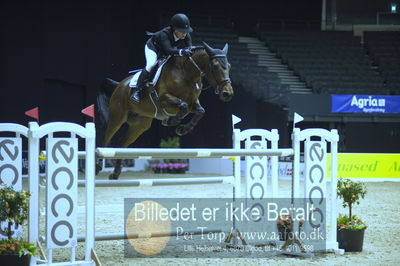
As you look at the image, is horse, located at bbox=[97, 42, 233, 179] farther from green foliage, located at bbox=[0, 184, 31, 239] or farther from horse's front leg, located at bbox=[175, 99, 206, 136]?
green foliage, located at bbox=[0, 184, 31, 239]

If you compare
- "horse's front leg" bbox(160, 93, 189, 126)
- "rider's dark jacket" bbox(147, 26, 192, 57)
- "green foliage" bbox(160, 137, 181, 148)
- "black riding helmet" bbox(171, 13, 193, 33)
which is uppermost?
"black riding helmet" bbox(171, 13, 193, 33)

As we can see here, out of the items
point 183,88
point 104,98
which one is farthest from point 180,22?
point 104,98

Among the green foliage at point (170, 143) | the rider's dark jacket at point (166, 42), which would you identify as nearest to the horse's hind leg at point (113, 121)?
the rider's dark jacket at point (166, 42)

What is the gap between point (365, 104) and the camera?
15281 millimetres

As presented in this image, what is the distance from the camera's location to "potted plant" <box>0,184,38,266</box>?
12.2ft

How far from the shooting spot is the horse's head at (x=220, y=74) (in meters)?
5.09

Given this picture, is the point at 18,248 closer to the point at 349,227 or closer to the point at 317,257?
the point at 317,257

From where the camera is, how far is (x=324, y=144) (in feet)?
16.2

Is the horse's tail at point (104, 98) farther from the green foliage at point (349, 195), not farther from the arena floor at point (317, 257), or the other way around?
the green foliage at point (349, 195)

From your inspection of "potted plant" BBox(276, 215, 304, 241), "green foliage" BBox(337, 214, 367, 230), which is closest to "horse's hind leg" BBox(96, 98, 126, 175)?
"potted plant" BBox(276, 215, 304, 241)

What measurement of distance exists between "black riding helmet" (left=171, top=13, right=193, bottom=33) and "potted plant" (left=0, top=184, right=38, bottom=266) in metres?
2.33

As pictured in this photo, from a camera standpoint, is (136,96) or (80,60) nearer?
(136,96)

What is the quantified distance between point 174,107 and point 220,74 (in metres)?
0.55

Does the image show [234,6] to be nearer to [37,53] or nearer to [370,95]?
[370,95]
